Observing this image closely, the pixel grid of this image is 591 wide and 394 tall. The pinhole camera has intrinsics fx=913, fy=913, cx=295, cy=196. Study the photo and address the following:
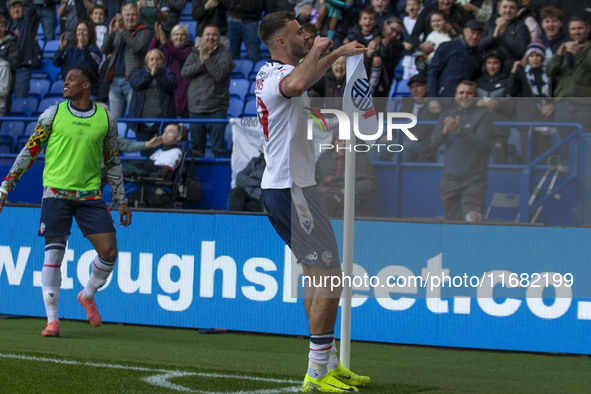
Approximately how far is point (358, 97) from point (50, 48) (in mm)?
11564

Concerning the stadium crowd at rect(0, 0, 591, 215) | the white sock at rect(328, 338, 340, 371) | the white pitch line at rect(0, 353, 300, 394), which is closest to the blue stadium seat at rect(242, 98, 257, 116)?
the stadium crowd at rect(0, 0, 591, 215)

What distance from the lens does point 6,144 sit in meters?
13.2

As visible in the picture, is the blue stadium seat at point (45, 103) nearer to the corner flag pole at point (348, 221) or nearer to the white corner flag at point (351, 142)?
the white corner flag at point (351, 142)

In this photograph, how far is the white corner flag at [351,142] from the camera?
493 cm

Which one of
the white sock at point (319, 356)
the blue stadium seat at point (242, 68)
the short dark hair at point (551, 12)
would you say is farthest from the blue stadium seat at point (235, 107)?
the white sock at point (319, 356)

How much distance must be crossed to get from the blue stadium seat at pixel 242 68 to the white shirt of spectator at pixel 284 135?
7.92m

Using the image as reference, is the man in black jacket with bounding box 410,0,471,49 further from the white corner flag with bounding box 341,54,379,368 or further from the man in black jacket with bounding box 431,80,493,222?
the white corner flag with bounding box 341,54,379,368

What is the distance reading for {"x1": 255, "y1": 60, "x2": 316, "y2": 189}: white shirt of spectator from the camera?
4852 mm

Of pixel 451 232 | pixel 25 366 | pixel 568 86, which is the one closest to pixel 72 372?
pixel 25 366

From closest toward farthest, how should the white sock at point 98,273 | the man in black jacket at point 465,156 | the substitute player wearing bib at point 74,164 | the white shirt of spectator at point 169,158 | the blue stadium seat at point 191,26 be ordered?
the man in black jacket at point 465,156 → the substitute player wearing bib at point 74,164 → the white sock at point 98,273 → the white shirt of spectator at point 169,158 → the blue stadium seat at point 191,26

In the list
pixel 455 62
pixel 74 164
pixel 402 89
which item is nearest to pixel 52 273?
pixel 74 164

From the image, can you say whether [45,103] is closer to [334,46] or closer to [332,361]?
[334,46]

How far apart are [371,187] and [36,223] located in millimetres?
3488

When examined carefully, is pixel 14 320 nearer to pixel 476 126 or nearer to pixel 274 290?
pixel 274 290
